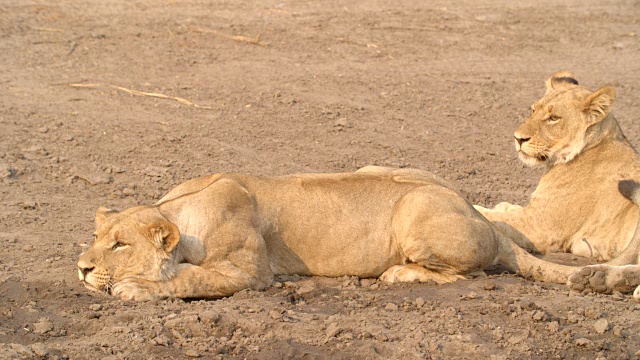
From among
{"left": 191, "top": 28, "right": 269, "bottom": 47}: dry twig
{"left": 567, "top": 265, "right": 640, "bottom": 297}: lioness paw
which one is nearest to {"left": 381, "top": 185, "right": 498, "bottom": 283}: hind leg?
{"left": 567, "top": 265, "right": 640, "bottom": 297}: lioness paw

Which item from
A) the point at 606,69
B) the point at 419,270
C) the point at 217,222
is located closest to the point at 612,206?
the point at 419,270

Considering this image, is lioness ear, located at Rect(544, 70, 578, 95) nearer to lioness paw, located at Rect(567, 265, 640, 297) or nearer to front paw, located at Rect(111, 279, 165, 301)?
lioness paw, located at Rect(567, 265, 640, 297)

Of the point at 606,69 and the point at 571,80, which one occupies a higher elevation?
the point at 571,80

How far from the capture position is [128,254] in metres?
7.03

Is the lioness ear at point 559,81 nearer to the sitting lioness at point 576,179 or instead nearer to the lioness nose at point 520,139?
the sitting lioness at point 576,179

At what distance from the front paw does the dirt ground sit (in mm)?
74

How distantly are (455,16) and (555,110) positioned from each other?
7.29 meters

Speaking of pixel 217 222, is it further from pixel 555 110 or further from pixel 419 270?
pixel 555 110

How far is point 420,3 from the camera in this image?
1638 centimetres

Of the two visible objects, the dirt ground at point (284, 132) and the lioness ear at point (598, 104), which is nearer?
the dirt ground at point (284, 132)

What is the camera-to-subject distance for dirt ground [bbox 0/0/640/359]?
6539mm

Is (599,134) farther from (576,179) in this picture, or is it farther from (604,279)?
(604,279)

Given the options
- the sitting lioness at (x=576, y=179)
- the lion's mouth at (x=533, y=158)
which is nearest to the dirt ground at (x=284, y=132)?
the sitting lioness at (x=576, y=179)

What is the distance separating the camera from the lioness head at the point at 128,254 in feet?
23.0
